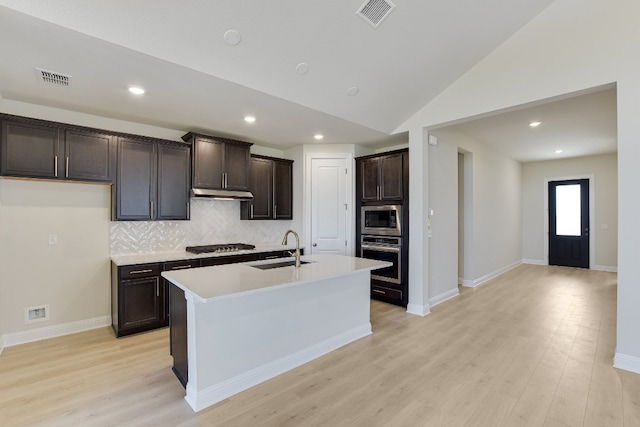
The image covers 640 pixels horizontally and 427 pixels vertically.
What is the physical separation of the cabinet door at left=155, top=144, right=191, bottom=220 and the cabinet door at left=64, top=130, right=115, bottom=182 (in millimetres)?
533

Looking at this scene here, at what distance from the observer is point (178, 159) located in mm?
3977

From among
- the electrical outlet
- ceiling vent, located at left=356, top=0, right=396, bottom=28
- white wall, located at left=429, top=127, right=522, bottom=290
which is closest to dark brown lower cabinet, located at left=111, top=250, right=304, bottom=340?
the electrical outlet

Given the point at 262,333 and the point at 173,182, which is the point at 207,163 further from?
the point at 262,333

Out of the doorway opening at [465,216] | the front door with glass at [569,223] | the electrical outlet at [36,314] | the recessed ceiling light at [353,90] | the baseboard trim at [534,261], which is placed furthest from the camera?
the baseboard trim at [534,261]

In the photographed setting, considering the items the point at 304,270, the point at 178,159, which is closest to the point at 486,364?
the point at 304,270

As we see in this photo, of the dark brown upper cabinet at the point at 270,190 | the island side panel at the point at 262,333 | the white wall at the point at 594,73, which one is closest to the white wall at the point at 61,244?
the dark brown upper cabinet at the point at 270,190

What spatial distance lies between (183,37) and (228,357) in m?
2.47

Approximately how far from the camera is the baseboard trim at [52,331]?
314cm

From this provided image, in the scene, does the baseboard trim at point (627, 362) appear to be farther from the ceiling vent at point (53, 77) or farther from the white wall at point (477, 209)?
the ceiling vent at point (53, 77)

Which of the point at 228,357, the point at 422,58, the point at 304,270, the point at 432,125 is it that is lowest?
the point at 228,357

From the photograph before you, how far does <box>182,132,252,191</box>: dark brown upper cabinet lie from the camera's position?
4098mm

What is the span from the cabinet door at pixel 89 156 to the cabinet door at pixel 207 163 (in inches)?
37.3

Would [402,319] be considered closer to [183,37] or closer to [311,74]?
[311,74]

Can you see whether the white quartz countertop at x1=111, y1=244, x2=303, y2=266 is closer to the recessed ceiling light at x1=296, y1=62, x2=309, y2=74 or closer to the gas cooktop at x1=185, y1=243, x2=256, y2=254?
the gas cooktop at x1=185, y1=243, x2=256, y2=254
